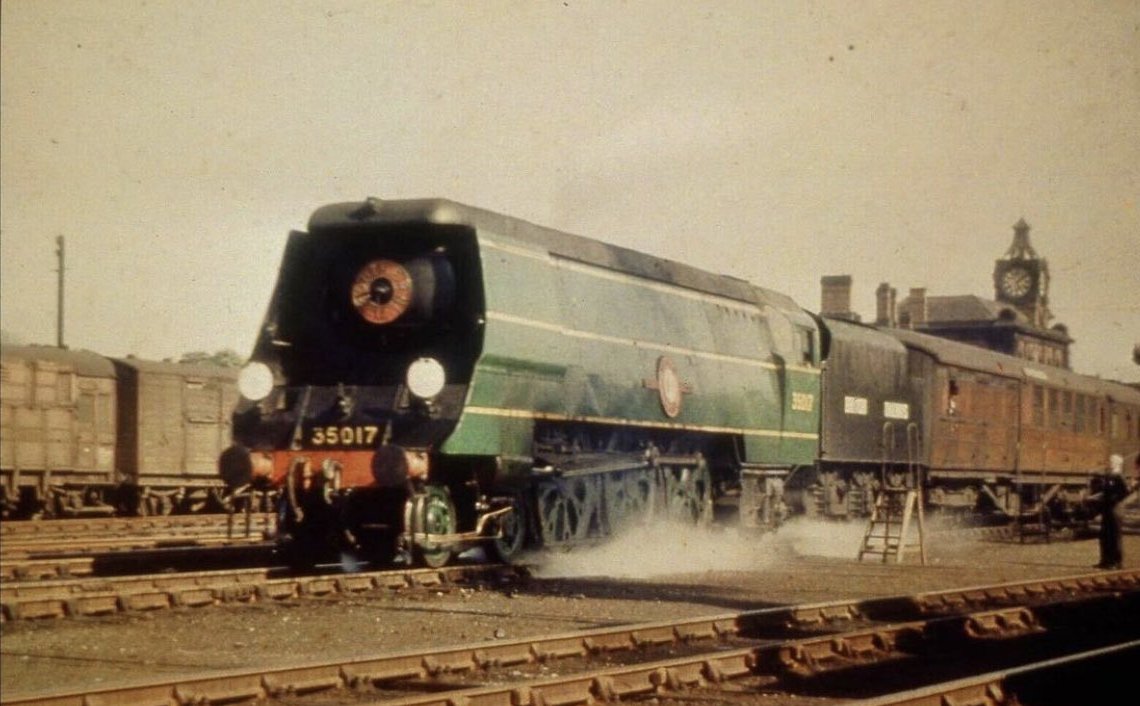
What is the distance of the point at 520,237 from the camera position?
48.5 ft

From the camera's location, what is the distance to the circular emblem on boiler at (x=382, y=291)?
13820 millimetres

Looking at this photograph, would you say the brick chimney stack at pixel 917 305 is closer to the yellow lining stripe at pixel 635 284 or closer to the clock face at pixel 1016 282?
the clock face at pixel 1016 282

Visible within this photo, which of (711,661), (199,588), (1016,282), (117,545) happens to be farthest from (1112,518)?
(1016,282)

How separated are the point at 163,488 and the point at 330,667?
65.8ft

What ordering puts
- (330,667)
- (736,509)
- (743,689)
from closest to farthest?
(330,667)
(743,689)
(736,509)

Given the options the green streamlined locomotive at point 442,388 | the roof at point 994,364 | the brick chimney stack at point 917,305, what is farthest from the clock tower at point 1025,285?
the green streamlined locomotive at point 442,388

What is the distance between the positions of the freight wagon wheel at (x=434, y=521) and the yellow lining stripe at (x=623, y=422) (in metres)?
0.98

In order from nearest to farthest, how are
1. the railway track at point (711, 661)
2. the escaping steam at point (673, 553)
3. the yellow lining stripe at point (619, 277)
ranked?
the railway track at point (711, 661) < the yellow lining stripe at point (619, 277) < the escaping steam at point (673, 553)

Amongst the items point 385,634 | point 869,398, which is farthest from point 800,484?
point 385,634

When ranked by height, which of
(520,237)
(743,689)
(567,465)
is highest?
(520,237)

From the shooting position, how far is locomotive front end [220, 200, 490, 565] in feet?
43.4

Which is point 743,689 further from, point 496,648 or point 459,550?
point 459,550

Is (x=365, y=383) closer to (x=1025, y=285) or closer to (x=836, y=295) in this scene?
(x=836, y=295)

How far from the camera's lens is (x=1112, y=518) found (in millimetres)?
19094
